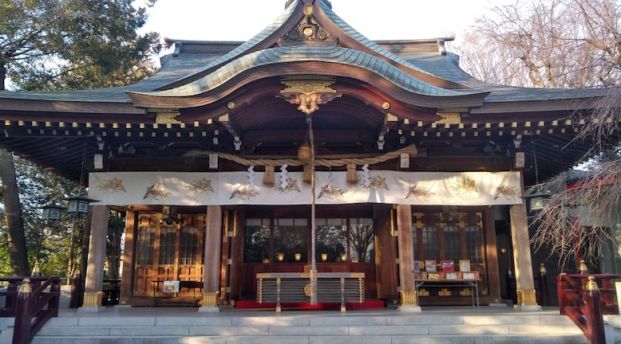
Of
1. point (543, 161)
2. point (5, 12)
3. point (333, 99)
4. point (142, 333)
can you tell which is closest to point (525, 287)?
point (543, 161)

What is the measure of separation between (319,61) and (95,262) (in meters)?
5.35

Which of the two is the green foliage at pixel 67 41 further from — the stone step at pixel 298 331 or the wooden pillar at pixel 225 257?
the stone step at pixel 298 331

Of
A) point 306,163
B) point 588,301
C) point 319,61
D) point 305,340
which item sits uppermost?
point 319,61

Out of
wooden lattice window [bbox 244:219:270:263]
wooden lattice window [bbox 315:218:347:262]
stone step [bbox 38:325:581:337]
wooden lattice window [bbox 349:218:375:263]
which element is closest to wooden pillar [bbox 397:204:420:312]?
stone step [bbox 38:325:581:337]

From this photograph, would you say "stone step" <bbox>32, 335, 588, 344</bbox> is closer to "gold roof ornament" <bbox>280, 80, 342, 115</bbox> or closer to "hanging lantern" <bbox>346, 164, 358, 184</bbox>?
"hanging lantern" <bbox>346, 164, 358, 184</bbox>

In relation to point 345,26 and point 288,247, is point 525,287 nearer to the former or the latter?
point 288,247

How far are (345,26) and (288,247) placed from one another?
4.89 m

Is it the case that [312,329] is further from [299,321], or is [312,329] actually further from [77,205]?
[77,205]

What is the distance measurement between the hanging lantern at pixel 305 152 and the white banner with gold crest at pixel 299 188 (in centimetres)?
34

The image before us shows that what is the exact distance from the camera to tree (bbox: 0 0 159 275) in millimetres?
13859

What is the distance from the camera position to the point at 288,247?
33.7ft

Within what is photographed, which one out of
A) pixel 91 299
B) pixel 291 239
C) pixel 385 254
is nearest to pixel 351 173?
pixel 385 254

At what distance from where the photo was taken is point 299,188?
8.60 metres

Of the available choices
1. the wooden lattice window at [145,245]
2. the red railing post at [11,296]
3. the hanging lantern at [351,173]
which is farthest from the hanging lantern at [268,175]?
the red railing post at [11,296]
